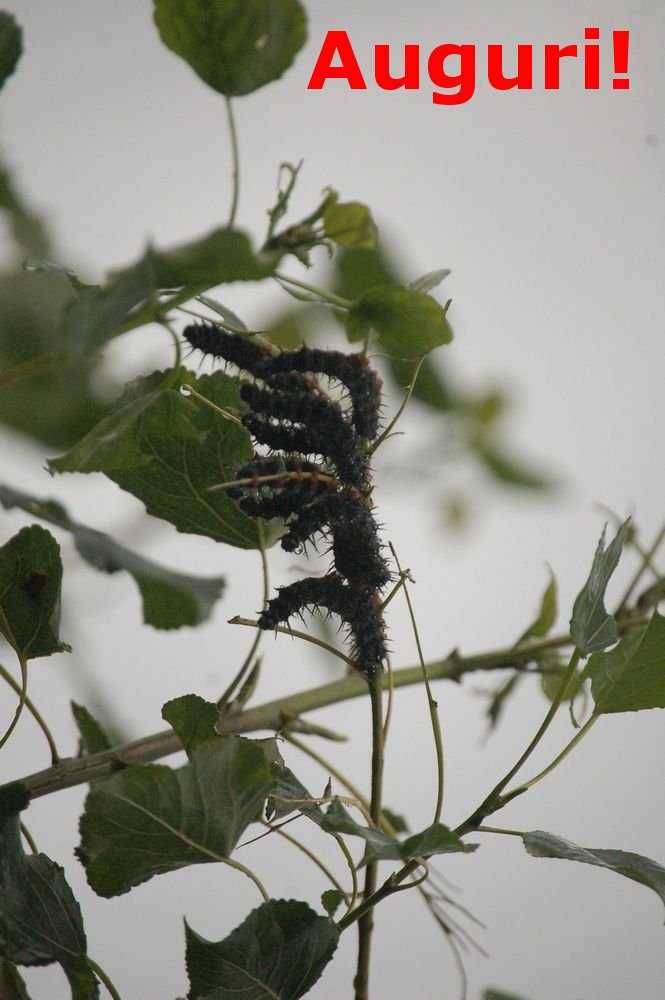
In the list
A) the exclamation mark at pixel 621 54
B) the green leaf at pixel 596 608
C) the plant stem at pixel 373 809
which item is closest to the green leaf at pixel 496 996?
the plant stem at pixel 373 809

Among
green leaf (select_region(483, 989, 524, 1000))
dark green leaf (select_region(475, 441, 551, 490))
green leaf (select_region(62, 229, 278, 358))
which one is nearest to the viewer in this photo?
green leaf (select_region(62, 229, 278, 358))

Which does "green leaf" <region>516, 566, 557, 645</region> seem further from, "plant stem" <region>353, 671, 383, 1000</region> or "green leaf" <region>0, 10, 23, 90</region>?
"green leaf" <region>0, 10, 23, 90</region>

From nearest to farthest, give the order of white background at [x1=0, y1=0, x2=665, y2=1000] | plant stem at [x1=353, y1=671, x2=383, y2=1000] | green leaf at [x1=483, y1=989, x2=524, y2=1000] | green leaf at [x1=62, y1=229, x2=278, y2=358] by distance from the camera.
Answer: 1. green leaf at [x1=62, y1=229, x2=278, y2=358]
2. plant stem at [x1=353, y1=671, x2=383, y2=1000]
3. green leaf at [x1=483, y1=989, x2=524, y2=1000]
4. white background at [x1=0, y1=0, x2=665, y2=1000]

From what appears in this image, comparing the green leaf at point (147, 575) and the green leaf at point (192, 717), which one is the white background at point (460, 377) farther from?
the green leaf at point (192, 717)

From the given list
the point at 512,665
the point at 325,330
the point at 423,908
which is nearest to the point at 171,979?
the point at 423,908

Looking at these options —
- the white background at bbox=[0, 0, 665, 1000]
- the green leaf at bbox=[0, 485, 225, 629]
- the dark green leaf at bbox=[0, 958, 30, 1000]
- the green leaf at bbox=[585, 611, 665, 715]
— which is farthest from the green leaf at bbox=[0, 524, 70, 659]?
the white background at bbox=[0, 0, 665, 1000]

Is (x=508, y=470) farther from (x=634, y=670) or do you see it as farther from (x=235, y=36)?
(x=235, y=36)

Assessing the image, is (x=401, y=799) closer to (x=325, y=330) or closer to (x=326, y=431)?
(x=325, y=330)
